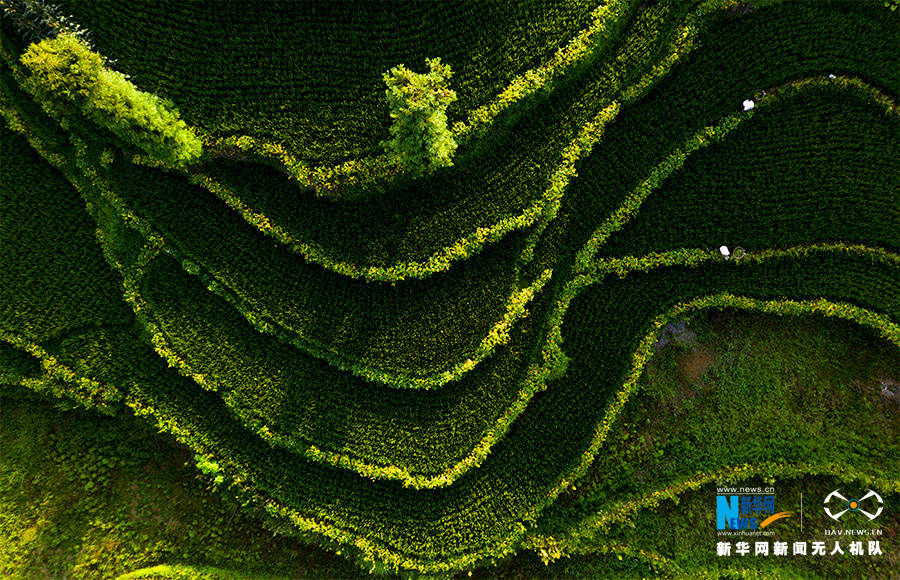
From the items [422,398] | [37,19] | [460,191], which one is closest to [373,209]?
[460,191]

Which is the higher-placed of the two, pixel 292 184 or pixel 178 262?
pixel 292 184

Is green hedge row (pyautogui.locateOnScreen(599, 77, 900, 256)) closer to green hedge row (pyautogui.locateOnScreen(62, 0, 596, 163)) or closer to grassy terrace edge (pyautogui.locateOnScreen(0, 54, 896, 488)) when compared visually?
grassy terrace edge (pyautogui.locateOnScreen(0, 54, 896, 488))

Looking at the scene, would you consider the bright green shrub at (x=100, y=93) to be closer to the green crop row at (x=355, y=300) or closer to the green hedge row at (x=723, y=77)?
the green crop row at (x=355, y=300)

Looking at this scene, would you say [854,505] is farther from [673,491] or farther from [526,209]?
[526,209]

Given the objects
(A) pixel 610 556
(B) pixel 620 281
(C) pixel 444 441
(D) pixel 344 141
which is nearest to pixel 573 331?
(B) pixel 620 281

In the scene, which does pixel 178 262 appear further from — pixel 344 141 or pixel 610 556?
pixel 610 556

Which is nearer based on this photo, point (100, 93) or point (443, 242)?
point (100, 93)

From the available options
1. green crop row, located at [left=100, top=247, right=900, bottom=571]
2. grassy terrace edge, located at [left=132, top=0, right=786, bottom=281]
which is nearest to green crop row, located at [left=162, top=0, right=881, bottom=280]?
grassy terrace edge, located at [left=132, top=0, right=786, bottom=281]
